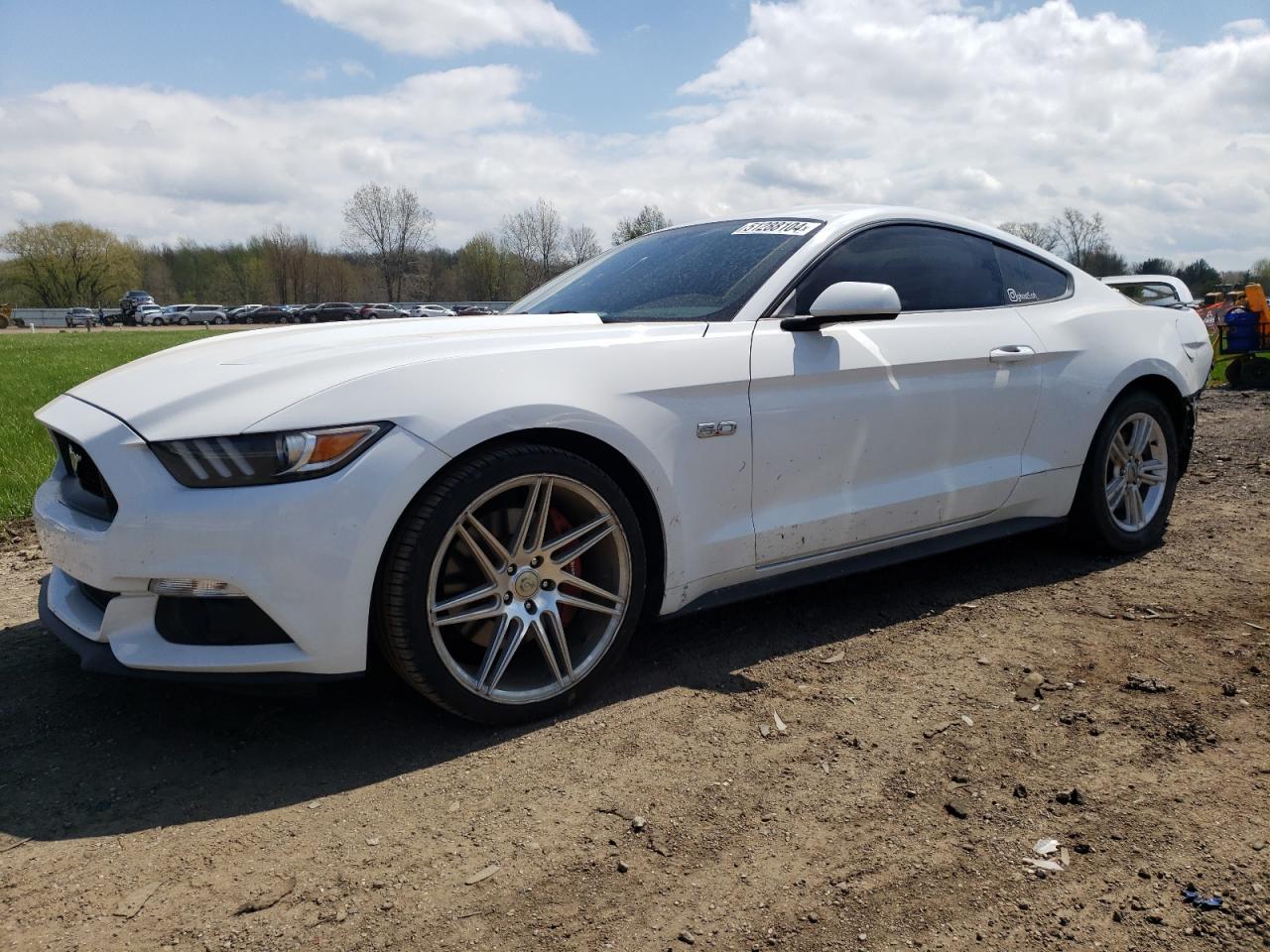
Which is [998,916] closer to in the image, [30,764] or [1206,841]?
[1206,841]

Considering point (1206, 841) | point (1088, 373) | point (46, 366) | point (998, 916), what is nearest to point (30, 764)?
point (998, 916)

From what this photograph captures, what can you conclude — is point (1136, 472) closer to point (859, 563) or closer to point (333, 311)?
point (859, 563)

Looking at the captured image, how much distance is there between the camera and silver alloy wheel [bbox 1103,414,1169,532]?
4.46 metres

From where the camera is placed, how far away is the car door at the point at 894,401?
10.6ft

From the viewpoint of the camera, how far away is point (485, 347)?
2.83 meters

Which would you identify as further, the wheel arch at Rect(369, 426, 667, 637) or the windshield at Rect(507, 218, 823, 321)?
the windshield at Rect(507, 218, 823, 321)

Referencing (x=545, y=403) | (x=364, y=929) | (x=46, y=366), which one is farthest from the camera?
(x=46, y=366)

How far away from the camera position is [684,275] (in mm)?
3646

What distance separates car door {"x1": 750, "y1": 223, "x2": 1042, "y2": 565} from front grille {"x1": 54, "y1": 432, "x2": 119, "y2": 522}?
1.91 metres

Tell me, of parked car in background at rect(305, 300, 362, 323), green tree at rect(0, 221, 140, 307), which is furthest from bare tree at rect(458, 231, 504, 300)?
green tree at rect(0, 221, 140, 307)

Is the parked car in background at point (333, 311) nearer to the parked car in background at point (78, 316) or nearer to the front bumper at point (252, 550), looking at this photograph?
the parked car in background at point (78, 316)

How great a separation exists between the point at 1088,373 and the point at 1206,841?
2.45m

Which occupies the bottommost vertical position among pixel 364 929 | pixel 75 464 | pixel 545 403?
pixel 364 929

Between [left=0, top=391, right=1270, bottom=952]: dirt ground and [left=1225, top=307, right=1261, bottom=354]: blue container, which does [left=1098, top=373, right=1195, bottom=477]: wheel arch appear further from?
[left=1225, top=307, right=1261, bottom=354]: blue container
